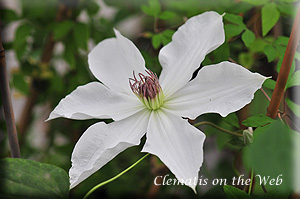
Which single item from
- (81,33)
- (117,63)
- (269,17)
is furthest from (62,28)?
(269,17)

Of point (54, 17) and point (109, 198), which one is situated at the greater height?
point (54, 17)

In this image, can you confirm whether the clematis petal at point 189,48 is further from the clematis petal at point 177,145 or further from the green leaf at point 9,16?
the green leaf at point 9,16


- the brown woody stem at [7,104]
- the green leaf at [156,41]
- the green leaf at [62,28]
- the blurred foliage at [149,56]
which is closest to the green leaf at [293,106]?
the blurred foliage at [149,56]

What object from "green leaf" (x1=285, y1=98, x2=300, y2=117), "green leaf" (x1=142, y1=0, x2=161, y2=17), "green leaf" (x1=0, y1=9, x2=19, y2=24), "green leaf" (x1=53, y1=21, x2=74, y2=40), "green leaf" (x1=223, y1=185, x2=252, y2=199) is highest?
"green leaf" (x1=142, y1=0, x2=161, y2=17)

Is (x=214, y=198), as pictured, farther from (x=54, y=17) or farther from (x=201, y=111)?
(x=54, y=17)

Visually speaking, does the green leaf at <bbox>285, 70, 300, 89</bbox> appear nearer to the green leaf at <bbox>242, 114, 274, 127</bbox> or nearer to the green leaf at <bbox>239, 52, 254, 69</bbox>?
the green leaf at <bbox>242, 114, 274, 127</bbox>

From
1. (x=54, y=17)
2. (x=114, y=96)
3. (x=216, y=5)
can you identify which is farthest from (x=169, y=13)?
(x=54, y=17)

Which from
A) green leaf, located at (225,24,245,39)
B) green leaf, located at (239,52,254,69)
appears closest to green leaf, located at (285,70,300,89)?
green leaf, located at (225,24,245,39)
